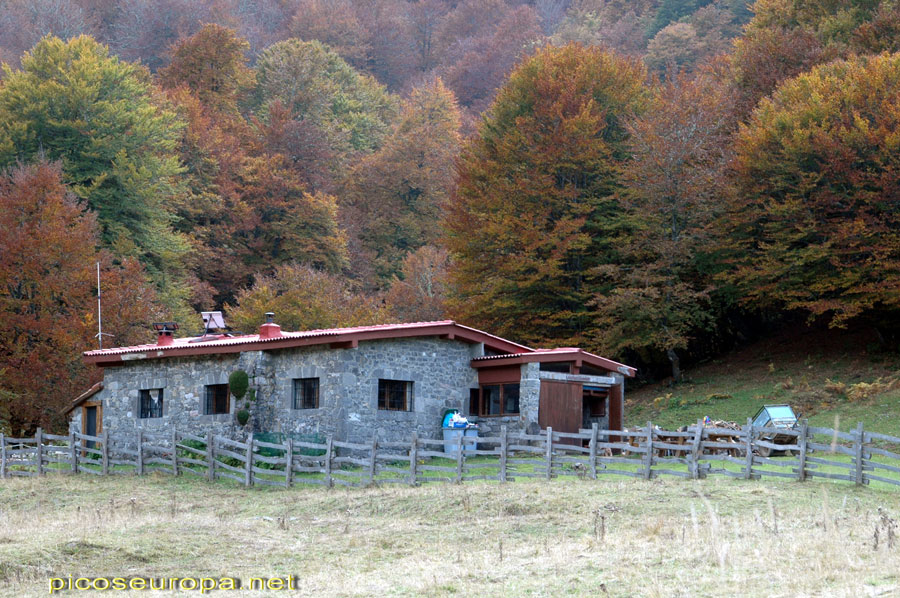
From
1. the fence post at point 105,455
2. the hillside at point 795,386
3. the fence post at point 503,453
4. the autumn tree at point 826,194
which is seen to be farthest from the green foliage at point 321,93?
the fence post at point 503,453

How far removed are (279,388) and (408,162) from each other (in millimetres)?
37943

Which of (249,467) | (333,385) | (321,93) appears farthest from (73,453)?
(321,93)

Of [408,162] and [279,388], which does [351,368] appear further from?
[408,162]

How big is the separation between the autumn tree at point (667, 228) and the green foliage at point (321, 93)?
30835mm

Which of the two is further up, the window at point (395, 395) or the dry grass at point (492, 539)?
the window at point (395, 395)

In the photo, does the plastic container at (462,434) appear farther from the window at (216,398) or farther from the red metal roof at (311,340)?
the window at (216,398)

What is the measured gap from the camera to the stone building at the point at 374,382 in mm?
26406

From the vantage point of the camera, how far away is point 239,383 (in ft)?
90.3

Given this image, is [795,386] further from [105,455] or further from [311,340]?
[105,455]

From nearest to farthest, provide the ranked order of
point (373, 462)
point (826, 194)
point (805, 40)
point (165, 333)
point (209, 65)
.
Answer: point (373, 462)
point (165, 333)
point (826, 194)
point (805, 40)
point (209, 65)

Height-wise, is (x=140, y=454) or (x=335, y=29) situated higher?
(x=335, y=29)

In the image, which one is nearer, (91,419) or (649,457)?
(649,457)

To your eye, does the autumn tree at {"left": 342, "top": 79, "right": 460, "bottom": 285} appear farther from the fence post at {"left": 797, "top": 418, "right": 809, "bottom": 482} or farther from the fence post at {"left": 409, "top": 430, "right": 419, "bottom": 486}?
the fence post at {"left": 797, "top": 418, "right": 809, "bottom": 482}

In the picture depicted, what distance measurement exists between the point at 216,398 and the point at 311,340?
452cm
